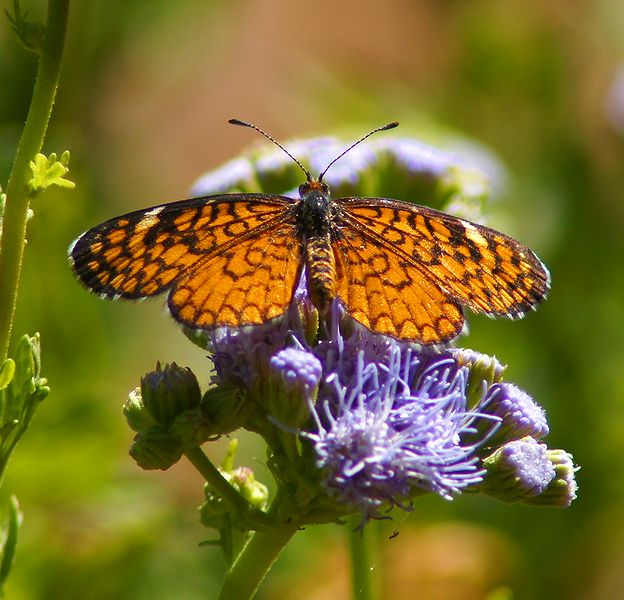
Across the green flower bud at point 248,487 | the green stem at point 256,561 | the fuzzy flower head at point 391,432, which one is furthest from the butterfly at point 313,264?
the green stem at point 256,561

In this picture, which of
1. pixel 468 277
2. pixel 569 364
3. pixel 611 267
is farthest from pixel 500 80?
pixel 468 277

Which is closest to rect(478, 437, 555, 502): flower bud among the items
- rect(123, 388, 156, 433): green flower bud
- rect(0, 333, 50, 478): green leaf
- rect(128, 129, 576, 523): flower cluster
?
rect(128, 129, 576, 523): flower cluster

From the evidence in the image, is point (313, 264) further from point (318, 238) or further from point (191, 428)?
point (191, 428)

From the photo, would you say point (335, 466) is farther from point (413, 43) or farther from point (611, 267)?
point (413, 43)

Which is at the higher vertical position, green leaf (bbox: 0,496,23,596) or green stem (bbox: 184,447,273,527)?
green leaf (bbox: 0,496,23,596)

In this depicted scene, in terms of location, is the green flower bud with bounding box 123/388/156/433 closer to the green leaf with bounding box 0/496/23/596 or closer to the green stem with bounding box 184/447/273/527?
the green stem with bounding box 184/447/273/527

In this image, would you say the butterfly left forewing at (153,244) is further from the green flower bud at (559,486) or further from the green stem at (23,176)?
the green flower bud at (559,486)
